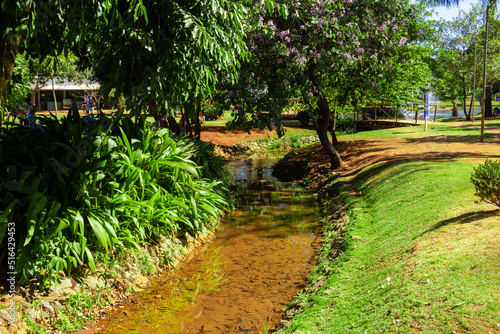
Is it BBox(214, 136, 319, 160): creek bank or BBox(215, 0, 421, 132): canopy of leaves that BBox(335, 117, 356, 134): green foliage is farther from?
BBox(215, 0, 421, 132): canopy of leaves

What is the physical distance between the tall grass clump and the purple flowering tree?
2.98 m

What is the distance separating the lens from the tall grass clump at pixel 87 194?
5.90m

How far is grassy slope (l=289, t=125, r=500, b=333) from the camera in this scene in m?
4.36

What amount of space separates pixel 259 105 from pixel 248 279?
17.8 ft

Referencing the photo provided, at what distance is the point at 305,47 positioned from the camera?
11.3 meters

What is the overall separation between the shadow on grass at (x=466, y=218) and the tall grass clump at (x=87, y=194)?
437 centimetres

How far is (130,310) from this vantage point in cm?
631

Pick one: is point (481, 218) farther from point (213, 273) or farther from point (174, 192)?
point (174, 192)

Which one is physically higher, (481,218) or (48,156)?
(48,156)

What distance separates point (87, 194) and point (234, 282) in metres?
2.72

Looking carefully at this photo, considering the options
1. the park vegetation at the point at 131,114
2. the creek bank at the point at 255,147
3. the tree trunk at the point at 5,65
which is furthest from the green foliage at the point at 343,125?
the tree trunk at the point at 5,65

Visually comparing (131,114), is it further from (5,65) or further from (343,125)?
(343,125)

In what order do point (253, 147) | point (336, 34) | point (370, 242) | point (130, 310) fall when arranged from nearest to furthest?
point (130, 310) → point (370, 242) → point (336, 34) → point (253, 147)

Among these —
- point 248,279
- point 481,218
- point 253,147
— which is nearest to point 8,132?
point 248,279
